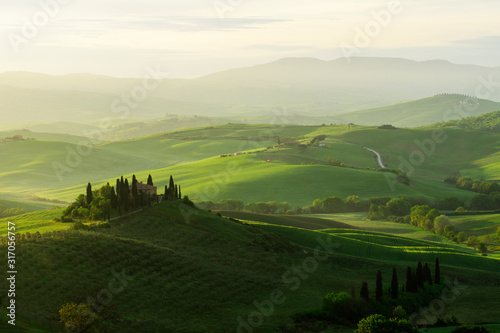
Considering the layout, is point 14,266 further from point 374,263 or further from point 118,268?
point 374,263

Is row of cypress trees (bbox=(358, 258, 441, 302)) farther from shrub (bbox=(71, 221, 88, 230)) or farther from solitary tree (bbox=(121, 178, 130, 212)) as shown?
→ solitary tree (bbox=(121, 178, 130, 212))

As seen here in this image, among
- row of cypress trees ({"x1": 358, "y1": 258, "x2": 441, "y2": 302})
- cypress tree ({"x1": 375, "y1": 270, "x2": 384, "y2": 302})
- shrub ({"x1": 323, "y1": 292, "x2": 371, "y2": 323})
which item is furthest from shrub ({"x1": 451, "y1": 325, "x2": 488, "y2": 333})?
cypress tree ({"x1": 375, "y1": 270, "x2": 384, "y2": 302})

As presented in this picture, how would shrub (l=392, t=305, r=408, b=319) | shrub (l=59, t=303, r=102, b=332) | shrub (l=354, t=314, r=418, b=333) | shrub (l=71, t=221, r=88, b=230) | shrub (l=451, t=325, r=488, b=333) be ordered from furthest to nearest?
shrub (l=71, t=221, r=88, b=230) → shrub (l=392, t=305, r=408, b=319) → shrub (l=451, t=325, r=488, b=333) → shrub (l=354, t=314, r=418, b=333) → shrub (l=59, t=303, r=102, b=332)

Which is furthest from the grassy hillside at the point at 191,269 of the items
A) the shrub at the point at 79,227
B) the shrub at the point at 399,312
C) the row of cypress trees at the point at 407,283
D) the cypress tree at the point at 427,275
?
the shrub at the point at 399,312

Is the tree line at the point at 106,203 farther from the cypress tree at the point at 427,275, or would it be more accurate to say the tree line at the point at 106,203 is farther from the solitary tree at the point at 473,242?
the solitary tree at the point at 473,242

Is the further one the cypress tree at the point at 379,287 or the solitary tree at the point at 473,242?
the solitary tree at the point at 473,242

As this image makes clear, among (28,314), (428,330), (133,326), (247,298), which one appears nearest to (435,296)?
(428,330)

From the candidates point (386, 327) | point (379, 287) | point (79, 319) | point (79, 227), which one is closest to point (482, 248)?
point (379, 287)

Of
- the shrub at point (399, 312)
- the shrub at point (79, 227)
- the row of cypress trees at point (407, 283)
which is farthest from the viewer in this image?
the shrub at point (79, 227)
